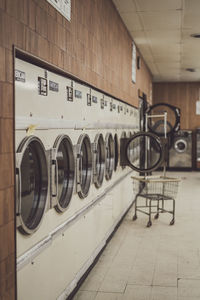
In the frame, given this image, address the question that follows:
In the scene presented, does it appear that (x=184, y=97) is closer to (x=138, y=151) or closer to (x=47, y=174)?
(x=138, y=151)

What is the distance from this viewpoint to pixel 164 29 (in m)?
6.91

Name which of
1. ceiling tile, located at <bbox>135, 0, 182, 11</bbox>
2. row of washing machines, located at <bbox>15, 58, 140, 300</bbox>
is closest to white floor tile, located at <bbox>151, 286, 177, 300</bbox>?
Answer: row of washing machines, located at <bbox>15, 58, 140, 300</bbox>

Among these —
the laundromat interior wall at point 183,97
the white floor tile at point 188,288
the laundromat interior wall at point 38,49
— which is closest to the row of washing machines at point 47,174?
the laundromat interior wall at point 38,49

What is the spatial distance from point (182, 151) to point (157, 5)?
8.69m

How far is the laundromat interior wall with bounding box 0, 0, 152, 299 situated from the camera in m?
2.18

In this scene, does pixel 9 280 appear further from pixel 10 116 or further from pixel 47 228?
pixel 10 116

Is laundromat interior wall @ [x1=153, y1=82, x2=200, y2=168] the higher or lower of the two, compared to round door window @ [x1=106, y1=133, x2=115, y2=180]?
higher

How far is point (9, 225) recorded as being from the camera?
7.41 feet

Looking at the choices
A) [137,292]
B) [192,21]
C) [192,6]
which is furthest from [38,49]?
[192,21]

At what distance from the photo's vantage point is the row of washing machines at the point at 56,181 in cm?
254

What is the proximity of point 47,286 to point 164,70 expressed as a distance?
961 centimetres

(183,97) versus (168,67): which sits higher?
(168,67)

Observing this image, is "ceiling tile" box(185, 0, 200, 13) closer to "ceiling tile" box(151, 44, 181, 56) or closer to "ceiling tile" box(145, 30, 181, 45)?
"ceiling tile" box(145, 30, 181, 45)

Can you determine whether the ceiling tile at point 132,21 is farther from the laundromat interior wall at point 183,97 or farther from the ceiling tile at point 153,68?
the laundromat interior wall at point 183,97
